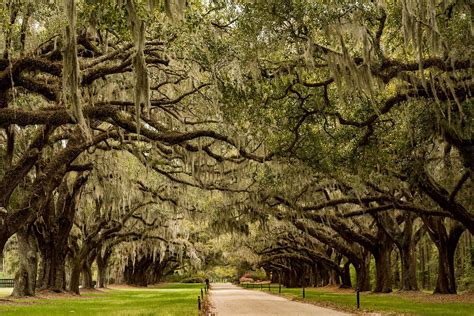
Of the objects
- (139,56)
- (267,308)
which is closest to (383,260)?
(267,308)

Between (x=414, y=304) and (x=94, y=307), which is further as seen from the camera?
(x=414, y=304)

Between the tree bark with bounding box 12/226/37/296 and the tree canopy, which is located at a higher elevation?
the tree canopy

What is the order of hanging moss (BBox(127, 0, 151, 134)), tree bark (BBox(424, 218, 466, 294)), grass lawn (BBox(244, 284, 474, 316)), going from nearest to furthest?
1. hanging moss (BBox(127, 0, 151, 134))
2. grass lawn (BBox(244, 284, 474, 316))
3. tree bark (BBox(424, 218, 466, 294))

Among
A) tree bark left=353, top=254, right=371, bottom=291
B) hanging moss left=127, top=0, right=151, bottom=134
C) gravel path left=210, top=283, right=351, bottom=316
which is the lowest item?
gravel path left=210, top=283, right=351, bottom=316

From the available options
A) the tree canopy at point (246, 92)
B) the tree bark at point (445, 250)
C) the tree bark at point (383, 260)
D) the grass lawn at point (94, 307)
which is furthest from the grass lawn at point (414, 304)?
the tree bark at point (383, 260)

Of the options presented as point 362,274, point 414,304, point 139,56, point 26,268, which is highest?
point 139,56

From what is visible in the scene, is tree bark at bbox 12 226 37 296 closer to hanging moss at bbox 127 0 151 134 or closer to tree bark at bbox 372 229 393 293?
hanging moss at bbox 127 0 151 134

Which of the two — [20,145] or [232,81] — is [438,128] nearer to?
[232,81]

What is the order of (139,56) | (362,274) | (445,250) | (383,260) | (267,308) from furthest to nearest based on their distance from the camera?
1. (362,274)
2. (383,260)
3. (445,250)
4. (267,308)
5. (139,56)

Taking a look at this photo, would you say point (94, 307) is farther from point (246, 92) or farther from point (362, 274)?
point (362, 274)

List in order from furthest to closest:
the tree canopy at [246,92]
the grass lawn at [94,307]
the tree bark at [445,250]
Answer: the tree bark at [445,250]
the grass lawn at [94,307]
the tree canopy at [246,92]

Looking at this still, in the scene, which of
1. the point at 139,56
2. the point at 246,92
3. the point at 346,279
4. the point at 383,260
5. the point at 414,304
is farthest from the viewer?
the point at 346,279

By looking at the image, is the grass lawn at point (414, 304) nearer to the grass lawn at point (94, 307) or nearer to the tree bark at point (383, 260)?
the grass lawn at point (94, 307)

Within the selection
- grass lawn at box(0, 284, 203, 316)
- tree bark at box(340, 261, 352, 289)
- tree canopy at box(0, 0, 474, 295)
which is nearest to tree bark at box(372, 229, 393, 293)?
tree canopy at box(0, 0, 474, 295)
